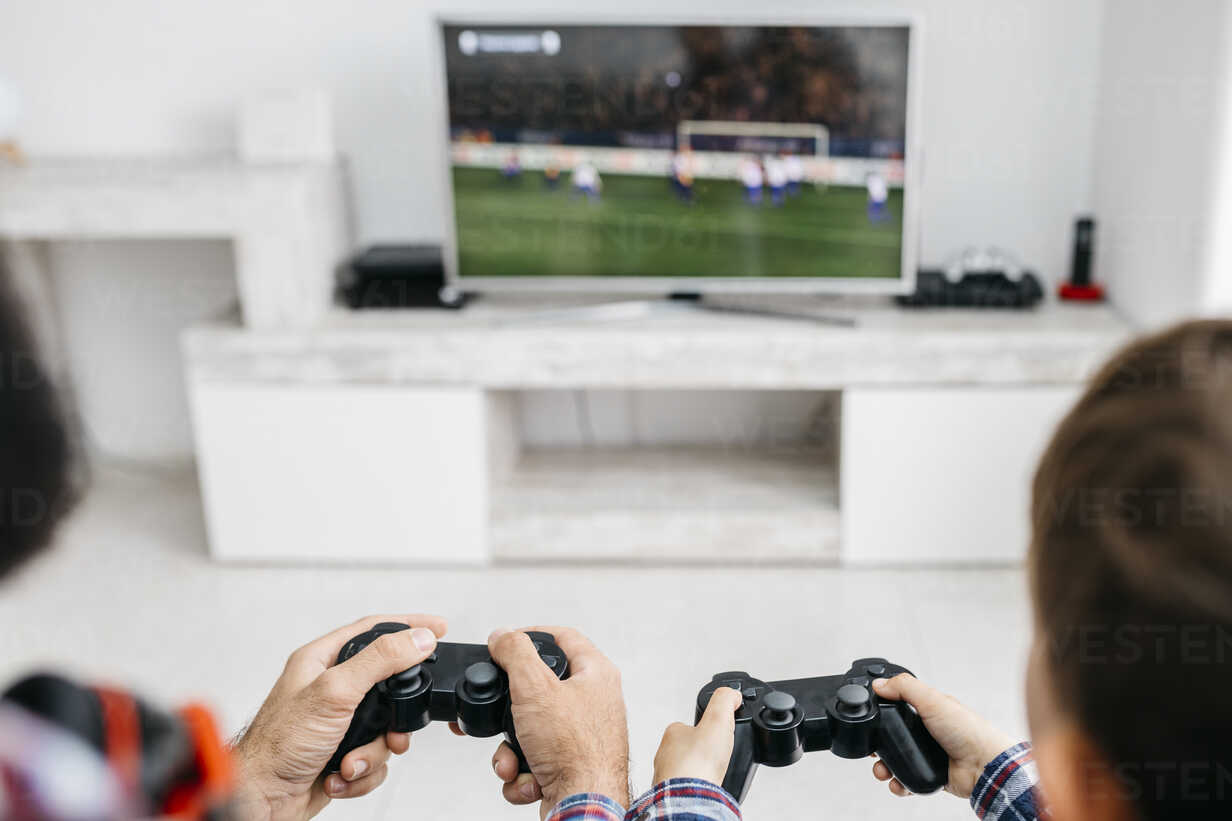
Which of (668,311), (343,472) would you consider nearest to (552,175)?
(668,311)

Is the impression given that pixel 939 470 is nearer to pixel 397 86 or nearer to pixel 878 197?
pixel 878 197

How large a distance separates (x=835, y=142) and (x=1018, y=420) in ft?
2.58

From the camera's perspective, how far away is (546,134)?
262 centimetres

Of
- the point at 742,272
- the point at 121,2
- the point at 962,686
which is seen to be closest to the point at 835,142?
the point at 742,272

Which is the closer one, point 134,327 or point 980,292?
point 980,292

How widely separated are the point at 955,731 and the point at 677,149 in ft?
6.29

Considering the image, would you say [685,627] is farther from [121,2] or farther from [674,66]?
[121,2]

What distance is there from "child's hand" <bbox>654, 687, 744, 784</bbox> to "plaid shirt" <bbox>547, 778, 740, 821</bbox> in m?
0.02

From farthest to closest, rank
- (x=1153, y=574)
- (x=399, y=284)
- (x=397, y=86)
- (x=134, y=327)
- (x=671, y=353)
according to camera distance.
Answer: (x=134, y=327)
(x=397, y=86)
(x=399, y=284)
(x=671, y=353)
(x=1153, y=574)

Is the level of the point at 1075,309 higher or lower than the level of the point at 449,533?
higher

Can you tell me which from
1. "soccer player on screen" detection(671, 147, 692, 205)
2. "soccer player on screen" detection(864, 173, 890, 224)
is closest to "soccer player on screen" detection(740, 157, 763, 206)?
"soccer player on screen" detection(671, 147, 692, 205)

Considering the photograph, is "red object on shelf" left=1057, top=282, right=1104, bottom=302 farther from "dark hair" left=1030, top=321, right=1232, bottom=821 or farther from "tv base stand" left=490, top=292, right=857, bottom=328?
"dark hair" left=1030, top=321, right=1232, bottom=821

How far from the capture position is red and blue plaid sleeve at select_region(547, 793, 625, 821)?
82 centimetres

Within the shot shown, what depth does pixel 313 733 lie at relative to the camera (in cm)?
92
